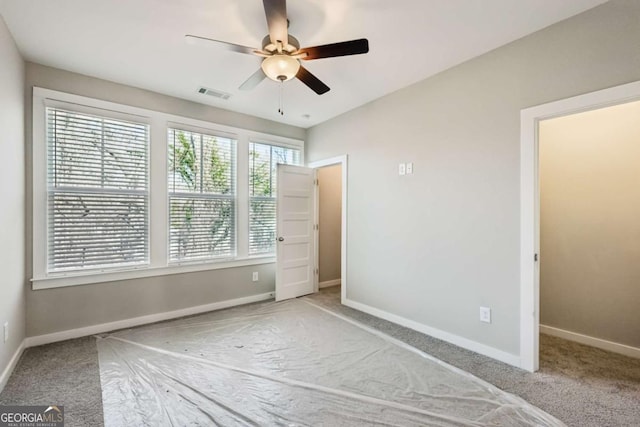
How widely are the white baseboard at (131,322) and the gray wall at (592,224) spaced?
3.73 meters

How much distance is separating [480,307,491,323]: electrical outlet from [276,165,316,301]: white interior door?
2615 mm

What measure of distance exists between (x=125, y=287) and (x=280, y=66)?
296 cm

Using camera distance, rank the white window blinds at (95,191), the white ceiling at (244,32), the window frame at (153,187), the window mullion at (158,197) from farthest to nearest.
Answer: the window mullion at (158,197), the white window blinds at (95,191), the window frame at (153,187), the white ceiling at (244,32)

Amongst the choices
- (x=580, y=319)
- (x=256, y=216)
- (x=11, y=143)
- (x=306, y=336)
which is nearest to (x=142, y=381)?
(x=306, y=336)

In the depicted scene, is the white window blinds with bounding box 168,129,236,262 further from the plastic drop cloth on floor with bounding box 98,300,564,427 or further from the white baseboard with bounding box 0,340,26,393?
the white baseboard with bounding box 0,340,26,393

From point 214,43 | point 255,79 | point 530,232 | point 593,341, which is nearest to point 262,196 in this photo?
point 255,79

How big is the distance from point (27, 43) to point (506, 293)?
4.70 m

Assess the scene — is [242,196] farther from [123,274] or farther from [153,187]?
[123,274]

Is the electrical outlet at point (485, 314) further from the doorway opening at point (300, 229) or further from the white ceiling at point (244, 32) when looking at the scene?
the white ceiling at point (244, 32)

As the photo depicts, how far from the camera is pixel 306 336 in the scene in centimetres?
307

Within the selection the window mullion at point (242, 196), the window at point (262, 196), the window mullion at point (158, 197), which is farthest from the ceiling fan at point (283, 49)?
the window at point (262, 196)

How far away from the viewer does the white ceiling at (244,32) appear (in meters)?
2.07

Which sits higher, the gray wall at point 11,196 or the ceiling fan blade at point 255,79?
the ceiling fan blade at point 255,79

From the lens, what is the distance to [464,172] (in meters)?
2.86
